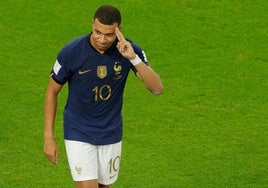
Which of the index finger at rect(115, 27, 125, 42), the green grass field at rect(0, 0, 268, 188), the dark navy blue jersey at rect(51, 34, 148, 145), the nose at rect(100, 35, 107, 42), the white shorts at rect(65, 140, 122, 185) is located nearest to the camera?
the index finger at rect(115, 27, 125, 42)

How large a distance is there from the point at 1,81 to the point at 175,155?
12.3ft

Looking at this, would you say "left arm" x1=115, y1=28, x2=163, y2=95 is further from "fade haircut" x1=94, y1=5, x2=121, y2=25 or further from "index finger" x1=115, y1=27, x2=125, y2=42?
"fade haircut" x1=94, y1=5, x2=121, y2=25

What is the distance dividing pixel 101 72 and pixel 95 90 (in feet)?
0.75

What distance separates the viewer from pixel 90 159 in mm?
9047

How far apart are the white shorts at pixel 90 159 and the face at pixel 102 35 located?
1124 mm

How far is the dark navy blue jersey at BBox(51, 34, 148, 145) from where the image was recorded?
28.6 feet

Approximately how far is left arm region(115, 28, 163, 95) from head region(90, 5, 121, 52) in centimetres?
8

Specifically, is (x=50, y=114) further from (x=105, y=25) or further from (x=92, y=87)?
(x=105, y=25)

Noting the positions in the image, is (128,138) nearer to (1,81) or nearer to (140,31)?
(1,81)

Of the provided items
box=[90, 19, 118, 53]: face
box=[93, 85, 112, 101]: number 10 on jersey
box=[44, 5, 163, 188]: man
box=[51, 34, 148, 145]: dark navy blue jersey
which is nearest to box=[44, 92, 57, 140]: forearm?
box=[44, 5, 163, 188]: man

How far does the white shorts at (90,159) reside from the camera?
29.5 feet

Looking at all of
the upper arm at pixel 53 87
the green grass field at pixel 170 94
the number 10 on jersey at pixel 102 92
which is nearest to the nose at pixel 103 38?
the number 10 on jersey at pixel 102 92

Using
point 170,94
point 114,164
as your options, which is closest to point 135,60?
point 114,164

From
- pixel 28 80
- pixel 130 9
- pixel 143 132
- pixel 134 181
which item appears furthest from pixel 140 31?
pixel 134 181
